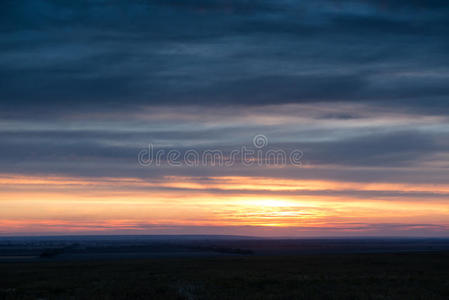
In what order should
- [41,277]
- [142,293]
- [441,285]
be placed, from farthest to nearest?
[41,277] < [441,285] < [142,293]

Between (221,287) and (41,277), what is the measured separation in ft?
70.5

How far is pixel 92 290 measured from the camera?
3381 centimetres

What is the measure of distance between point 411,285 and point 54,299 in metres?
24.8

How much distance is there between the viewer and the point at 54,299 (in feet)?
99.8

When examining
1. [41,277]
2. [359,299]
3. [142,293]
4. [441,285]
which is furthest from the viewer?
[41,277]

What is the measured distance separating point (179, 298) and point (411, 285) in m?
17.9

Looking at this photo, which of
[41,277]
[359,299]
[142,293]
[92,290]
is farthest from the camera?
[41,277]

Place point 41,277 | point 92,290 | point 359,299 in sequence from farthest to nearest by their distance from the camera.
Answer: point 41,277 → point 92,290 → point 359,299

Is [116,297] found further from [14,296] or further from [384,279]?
[384,279]

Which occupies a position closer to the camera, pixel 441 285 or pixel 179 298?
pixel 179 298

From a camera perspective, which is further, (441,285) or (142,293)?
(441,285)

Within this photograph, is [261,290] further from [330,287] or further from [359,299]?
[359,299]

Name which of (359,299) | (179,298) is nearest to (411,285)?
(359,299)

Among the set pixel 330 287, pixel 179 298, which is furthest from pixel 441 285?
pixel 179 298
